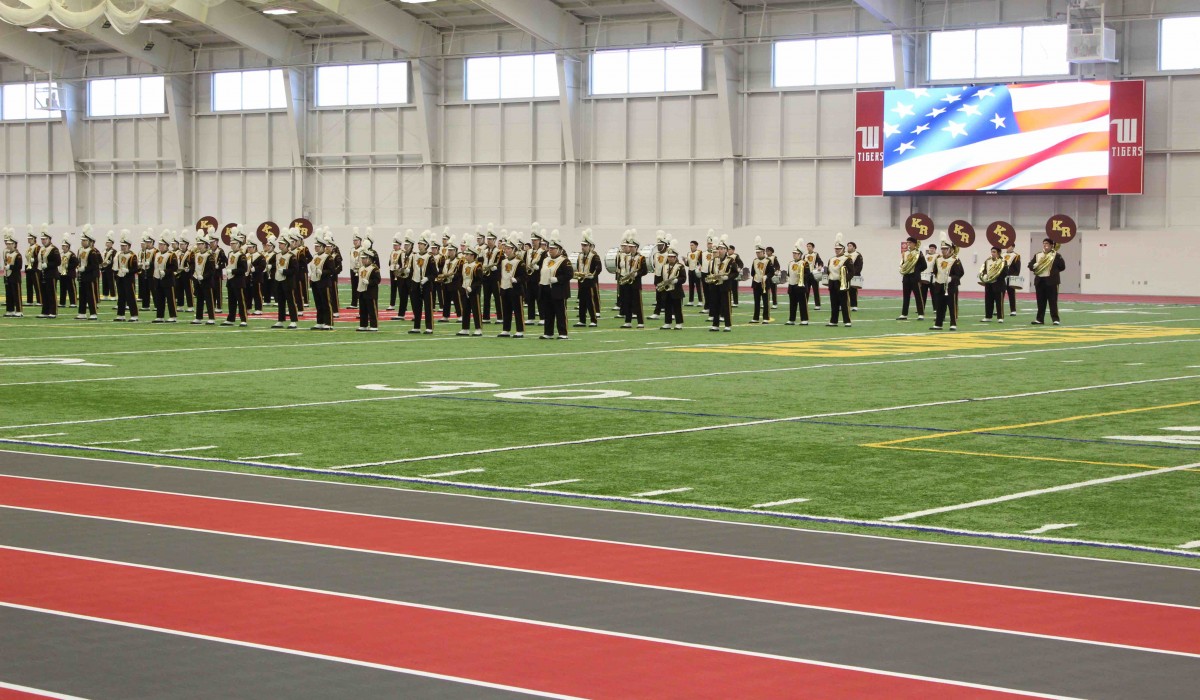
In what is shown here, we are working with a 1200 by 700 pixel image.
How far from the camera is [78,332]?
84.5ft

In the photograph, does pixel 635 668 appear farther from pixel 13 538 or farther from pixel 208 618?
pixel 13 538

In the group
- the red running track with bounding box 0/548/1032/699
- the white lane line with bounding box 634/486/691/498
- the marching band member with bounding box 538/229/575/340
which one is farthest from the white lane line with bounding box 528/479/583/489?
the marching band member with bounding box 538/229/575/340

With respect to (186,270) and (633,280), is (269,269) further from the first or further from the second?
(633,280)

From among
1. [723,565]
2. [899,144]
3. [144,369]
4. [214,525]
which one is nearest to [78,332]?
[144,369]

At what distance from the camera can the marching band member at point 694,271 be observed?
1315 inches

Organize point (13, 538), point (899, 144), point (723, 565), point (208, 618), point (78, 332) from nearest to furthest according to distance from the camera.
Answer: point (208, 618), point (723, 565), point (13, 538), point (78, 332), point (899, 144)

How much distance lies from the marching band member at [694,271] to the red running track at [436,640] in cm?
2625

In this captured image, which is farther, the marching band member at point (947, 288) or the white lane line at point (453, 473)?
the marching band member at point (947, 288)

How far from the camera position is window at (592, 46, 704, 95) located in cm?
4719

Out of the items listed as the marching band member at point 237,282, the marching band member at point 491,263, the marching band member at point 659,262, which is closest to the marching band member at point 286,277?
the marching band member at point 237,282

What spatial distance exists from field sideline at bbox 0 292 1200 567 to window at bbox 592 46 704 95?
2499cm

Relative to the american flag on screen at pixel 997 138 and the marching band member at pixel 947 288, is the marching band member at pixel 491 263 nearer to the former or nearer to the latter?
the marching band member at pixel 947 288

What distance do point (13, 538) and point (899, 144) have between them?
38527 millimetres

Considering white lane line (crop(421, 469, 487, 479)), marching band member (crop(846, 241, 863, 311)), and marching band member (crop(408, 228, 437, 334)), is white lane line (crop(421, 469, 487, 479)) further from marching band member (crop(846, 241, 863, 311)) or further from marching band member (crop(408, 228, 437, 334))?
marching band member (crop(846, 241, 863, 311))
